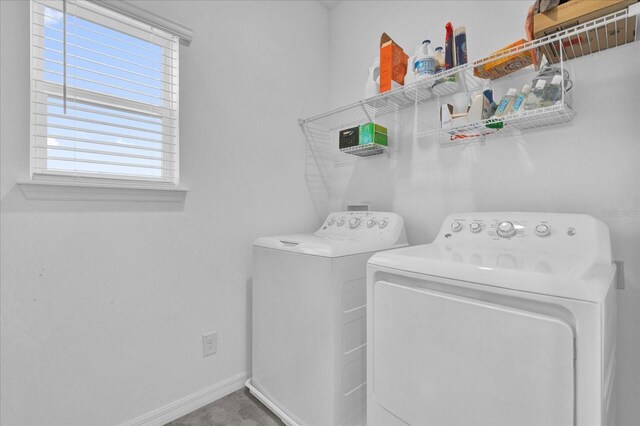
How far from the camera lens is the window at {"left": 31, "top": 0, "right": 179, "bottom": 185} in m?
1.22

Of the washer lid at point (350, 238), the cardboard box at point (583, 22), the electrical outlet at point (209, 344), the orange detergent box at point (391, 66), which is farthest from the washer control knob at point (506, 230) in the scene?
the electrical outlet at point (209, 344)

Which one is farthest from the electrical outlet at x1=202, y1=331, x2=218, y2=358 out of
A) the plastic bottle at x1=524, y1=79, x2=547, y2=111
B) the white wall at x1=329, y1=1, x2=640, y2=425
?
the plastic bottle at x1=524, y1=79, x2=547, y2=111

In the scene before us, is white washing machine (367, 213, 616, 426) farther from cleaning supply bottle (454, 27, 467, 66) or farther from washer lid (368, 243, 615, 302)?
cleaning supply bottle (454, 27, 467, 66)

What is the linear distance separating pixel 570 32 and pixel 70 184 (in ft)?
6.44

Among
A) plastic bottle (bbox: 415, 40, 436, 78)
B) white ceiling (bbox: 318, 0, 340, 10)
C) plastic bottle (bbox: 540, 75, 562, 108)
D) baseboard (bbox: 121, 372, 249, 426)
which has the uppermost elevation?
white ceiling (bbox: 318, 0, 340, 10)

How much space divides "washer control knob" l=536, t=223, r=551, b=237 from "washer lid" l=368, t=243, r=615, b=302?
8 cm

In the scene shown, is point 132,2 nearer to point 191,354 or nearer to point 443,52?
point 443,52

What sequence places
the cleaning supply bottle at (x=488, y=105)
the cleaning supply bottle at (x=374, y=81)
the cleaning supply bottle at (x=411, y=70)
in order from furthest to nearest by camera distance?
the cleaning supply bottle at (x=374, y=81), the cleaning supply bottle at (x=411, y=70), the cleaning supply bottle at (x=488, y=105)

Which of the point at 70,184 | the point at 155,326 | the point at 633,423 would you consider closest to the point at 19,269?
the point at 70,184

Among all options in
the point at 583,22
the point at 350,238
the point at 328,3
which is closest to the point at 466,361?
the point at 350,238

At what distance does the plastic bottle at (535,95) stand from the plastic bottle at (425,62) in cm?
48

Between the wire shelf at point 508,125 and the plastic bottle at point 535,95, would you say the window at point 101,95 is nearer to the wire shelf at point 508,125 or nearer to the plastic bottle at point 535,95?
the wire shelf at point 508,125

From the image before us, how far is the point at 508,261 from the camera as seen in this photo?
3.01 ft

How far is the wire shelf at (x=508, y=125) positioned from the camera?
1.13 metres
